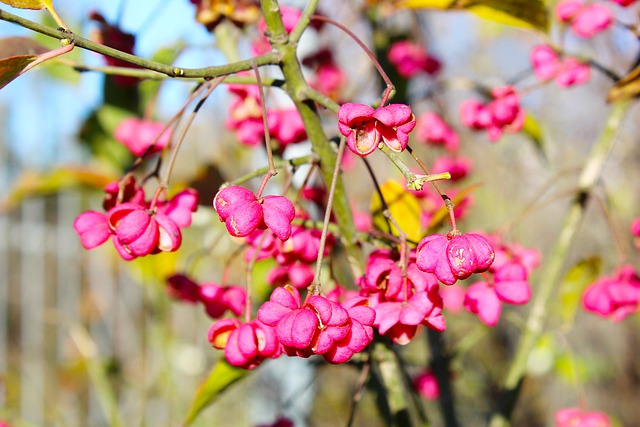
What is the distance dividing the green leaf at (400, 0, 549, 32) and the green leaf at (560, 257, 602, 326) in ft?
1.25

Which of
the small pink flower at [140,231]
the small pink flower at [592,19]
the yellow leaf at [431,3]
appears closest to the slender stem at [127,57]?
the small pink flower at [140,231]

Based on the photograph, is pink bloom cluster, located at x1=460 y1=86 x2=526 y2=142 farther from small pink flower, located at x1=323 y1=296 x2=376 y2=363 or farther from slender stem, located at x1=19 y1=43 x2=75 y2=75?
slender stem, located at x1=19 y1=43 x2=75 y2=75

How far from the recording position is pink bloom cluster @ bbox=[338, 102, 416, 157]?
500 millimetres

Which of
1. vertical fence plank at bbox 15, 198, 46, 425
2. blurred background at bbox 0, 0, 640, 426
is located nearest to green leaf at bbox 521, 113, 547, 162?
blurred background at bbox 0, 0, 640, 426

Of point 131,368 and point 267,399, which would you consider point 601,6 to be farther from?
point 131,368

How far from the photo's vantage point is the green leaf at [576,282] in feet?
3.57

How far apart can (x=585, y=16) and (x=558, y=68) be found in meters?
0.08

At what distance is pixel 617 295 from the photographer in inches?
39.4

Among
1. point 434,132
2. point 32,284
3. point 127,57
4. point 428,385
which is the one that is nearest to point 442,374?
point 428,385

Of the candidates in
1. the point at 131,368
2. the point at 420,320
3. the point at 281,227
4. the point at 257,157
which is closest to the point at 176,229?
the point at 281,227

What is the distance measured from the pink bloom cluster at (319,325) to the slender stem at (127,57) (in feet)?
0.61

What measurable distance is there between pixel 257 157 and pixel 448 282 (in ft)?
6.34

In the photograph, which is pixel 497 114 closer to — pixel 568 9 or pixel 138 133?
pixel 568 9

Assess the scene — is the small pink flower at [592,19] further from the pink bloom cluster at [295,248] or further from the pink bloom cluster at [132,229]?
the pink bloom cluster at [132,229]
